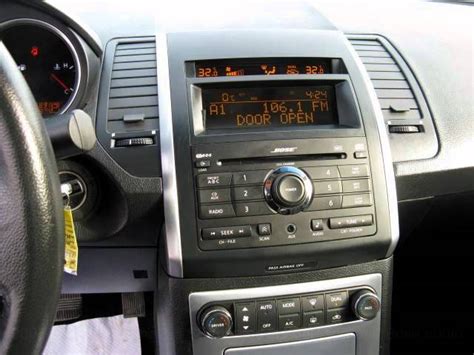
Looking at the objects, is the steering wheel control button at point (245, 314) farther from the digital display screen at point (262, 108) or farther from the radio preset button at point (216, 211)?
the digital display screen at point (262, 108)

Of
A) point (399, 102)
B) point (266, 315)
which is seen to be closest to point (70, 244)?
point (266, 315)

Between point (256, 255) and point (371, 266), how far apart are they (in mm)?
294

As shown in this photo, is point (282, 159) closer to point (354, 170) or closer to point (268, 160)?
point (268, 160)

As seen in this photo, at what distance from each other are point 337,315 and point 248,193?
0.35 meters

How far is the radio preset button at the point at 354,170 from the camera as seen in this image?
119 cm

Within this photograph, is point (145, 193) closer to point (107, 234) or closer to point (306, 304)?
point (107, 234)

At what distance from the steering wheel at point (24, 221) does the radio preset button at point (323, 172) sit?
57cm

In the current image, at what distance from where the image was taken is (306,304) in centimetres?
123

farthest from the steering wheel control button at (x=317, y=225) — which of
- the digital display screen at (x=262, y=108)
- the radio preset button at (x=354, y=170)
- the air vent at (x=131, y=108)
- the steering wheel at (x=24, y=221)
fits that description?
the steering wheel at (x=24, y=221)

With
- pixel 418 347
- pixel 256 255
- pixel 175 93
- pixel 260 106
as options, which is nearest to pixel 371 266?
pixel 256 255

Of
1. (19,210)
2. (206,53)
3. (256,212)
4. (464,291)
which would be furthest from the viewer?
(464,291)

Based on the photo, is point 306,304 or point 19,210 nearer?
point 19,210

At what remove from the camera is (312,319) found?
124 centimetres

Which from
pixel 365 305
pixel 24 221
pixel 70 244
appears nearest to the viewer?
pixel 24 221
